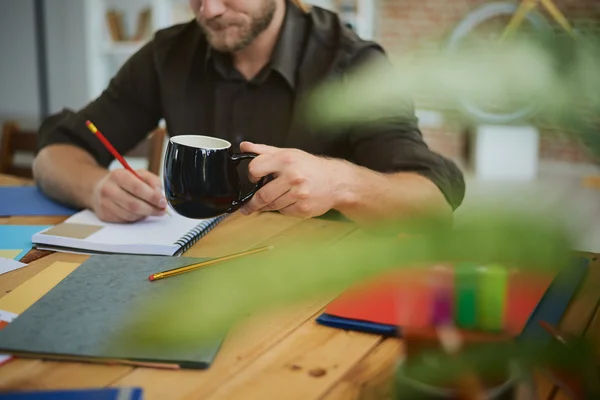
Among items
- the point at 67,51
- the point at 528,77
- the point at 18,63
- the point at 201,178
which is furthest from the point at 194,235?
the point at 18,63

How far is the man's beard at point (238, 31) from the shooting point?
1.44 m

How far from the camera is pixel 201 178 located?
840mm

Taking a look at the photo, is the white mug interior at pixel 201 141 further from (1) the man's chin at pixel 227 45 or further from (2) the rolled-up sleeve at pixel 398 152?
(1) the man's chin at pixel 227 45

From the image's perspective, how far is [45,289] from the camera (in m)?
0.81

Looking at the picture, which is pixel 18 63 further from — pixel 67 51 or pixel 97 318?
pixel 97 318

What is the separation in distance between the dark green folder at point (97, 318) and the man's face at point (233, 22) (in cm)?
68

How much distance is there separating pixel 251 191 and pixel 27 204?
1.94 ft

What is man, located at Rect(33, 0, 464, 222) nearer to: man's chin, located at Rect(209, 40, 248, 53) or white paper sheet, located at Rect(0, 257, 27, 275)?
man's chin, located at Rect(209, 40, 248, 53)

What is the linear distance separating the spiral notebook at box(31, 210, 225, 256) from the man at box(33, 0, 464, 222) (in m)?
0.03

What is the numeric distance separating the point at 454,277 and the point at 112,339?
19.3 inches

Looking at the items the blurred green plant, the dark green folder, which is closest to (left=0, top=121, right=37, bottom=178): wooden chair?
the dark green folder

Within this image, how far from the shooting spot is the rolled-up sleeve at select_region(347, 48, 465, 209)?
119cm

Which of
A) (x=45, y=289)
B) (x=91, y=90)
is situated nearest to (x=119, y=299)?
Answer: (x=45, y=289)

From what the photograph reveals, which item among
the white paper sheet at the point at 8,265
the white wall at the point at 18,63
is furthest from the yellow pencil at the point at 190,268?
the white wall at the point at 18,63
